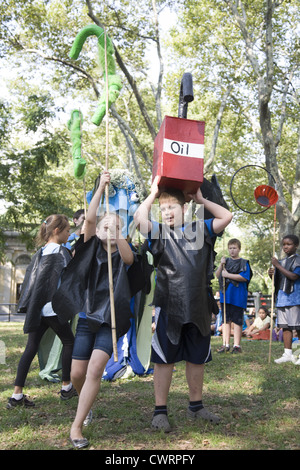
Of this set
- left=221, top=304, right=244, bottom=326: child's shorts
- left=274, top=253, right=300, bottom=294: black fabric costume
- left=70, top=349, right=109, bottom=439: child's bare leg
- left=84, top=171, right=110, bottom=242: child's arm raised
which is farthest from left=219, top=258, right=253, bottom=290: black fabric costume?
left=70, top=349, right=109, bottom=439: child's bare leg

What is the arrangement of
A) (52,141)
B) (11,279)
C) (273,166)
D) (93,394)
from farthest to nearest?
(11,279)
(52,141)
(273,166)
(93,394)

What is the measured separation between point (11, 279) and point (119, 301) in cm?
3665

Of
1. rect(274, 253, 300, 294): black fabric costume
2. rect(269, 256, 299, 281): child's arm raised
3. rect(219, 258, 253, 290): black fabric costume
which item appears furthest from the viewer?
rect(219, 258, 253, 290): black fabric costume

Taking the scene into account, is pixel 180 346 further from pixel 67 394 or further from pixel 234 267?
pixel 234 267

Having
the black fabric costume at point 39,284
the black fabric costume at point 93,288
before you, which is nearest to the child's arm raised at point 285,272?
the black fabric costume at point 39,284

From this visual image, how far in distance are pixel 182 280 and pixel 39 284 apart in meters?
1.76

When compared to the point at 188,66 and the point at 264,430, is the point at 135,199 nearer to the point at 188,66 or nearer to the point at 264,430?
the point at 264,430

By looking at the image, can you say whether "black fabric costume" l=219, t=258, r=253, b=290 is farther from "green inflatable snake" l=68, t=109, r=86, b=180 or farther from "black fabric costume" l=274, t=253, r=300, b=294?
"green inflatable snake" l=68, t=109, r=86, b=180

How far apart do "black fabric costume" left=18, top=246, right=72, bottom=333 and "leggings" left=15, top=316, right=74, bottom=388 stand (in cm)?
8

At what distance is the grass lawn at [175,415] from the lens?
131 inches

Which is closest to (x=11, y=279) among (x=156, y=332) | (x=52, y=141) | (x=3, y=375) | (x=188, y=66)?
(x=52, y=141)

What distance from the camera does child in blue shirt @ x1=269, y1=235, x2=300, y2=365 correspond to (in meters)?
6.89

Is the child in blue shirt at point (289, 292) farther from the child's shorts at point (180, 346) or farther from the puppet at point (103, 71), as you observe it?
the puppet at point (103, 71)
